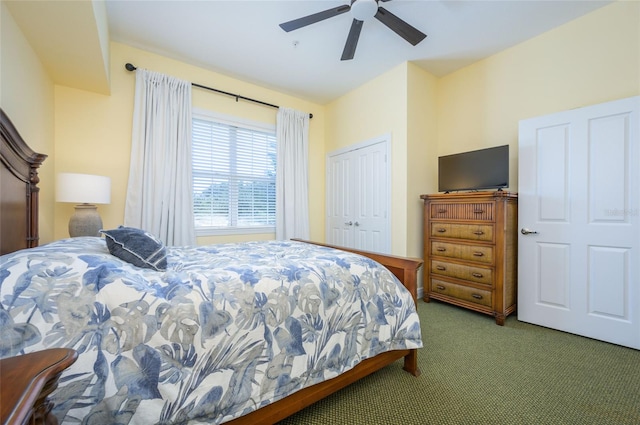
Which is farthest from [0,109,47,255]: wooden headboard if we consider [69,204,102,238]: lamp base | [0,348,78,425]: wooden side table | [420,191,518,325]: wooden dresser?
[420,191,518,325]: wooden dresser

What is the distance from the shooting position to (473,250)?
A: 2.61 metres

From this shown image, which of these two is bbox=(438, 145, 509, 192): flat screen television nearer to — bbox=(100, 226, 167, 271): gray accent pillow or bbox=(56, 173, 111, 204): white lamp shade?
bbox=(100, 226, 167, 271): gray accent pillow

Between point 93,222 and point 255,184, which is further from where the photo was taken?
point 255,184

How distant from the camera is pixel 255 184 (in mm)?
3680

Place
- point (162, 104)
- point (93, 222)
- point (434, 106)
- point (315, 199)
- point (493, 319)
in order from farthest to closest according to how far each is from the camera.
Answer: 1. point (315, 199)
2. point (434, 106)
3. point (162, 104)
4. point (493, 319)
5. point (93, 222)

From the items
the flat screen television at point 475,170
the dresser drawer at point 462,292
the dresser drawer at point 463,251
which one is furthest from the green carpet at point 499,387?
the flat screen television at point 475,170

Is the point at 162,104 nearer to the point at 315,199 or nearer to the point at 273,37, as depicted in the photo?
the point at 273,37

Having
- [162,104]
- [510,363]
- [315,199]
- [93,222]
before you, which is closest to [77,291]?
[93,222]

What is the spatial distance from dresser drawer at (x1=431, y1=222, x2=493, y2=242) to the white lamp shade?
11.1 feet

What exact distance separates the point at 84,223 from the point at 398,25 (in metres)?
3.14

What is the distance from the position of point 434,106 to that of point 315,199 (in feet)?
7.12

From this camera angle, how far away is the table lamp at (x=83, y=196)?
212 cm

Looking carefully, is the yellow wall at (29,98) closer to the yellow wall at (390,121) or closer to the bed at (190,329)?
the bed at (190,329)

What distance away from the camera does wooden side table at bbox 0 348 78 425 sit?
0.41 metres
